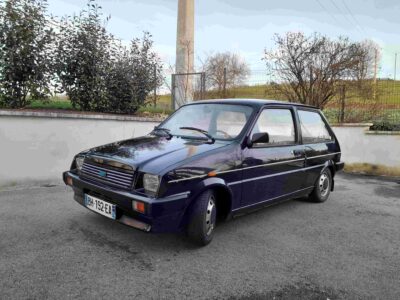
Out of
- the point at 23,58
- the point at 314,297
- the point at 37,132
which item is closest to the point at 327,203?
the point at 314,297

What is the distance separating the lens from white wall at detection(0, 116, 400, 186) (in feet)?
18.7

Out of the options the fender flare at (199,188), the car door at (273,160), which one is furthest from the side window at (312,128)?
the fender flare at (199,188)

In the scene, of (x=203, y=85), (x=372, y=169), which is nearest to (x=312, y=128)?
(x=372, y=169)

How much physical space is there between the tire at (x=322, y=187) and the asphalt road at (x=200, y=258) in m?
0.68

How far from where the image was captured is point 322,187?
5879 mm

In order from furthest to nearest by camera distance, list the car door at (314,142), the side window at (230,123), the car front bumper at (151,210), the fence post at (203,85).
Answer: the fence post at (203,85), the car door at (314,142), the side window at (230,123), the car front bumper at (151,210)

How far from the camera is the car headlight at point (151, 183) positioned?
3213mm

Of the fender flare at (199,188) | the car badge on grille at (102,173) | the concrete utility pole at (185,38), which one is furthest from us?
the concrete utility pole at (185,38)

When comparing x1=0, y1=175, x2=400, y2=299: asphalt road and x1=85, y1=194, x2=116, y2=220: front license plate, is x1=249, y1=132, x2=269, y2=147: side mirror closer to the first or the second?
x1=0, y1=175, x2=400, y2=299: asphalt road

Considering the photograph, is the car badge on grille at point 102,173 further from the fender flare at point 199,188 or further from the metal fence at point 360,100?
the metal fence at point 360,100

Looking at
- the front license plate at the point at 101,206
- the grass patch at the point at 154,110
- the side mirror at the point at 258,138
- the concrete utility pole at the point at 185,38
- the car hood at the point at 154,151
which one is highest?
the concrete utility pole at the point at 185,38

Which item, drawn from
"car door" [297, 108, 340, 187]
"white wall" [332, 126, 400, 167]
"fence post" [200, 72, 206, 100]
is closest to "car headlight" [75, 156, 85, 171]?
"car door" [297, 108, 340, 187]

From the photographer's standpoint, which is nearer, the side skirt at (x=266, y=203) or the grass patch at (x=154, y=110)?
the side skirt at (x=266, y=203)

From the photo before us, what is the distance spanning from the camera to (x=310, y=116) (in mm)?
5617
